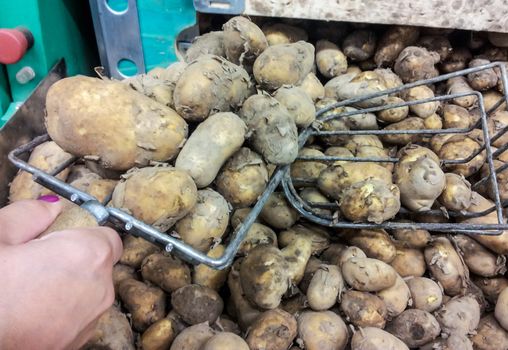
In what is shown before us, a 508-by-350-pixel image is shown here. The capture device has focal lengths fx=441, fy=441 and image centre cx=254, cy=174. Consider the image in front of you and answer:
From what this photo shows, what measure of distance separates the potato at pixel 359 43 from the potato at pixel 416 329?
83 cm

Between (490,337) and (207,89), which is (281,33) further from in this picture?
(490,337)

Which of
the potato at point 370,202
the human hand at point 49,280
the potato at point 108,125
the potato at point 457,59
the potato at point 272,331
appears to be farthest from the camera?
the potato at point 457,59

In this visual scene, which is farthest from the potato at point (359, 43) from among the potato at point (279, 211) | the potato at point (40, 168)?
the potato at point (40, 168)

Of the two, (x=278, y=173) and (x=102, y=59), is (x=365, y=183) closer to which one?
(x=278, y=173)

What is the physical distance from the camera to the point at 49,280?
56cm

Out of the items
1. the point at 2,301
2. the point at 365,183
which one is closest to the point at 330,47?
the point at 365,183

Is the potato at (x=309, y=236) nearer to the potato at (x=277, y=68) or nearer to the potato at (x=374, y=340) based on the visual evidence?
the potato at (x=374, y=340)

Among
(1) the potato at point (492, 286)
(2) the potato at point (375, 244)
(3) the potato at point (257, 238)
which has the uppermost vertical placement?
(3) the potato at point (257, 238)

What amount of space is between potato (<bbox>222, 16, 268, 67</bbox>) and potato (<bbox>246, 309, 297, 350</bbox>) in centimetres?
60

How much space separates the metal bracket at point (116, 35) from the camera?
1334mm

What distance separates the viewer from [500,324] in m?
1.08

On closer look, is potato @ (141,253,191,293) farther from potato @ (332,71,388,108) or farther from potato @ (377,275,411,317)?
potato @ (332,71,388,108)

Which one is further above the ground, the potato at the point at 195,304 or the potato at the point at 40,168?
the potato at the point at 40,168

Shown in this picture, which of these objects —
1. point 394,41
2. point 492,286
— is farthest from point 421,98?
point 492,286
